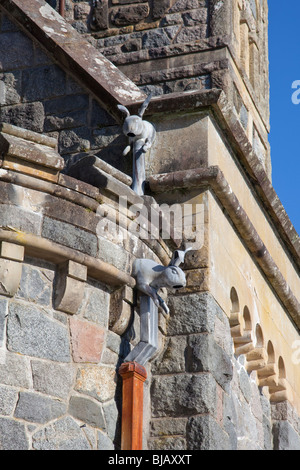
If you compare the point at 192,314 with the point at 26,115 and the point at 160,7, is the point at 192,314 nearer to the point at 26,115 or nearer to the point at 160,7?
the point at 26,115

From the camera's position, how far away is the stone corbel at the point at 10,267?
6.27 meters

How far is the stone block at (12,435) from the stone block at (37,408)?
65 mm

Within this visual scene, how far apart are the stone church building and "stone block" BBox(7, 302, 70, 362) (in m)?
0.01

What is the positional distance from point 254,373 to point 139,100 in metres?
2.58

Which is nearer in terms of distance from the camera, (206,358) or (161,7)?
(206,358)

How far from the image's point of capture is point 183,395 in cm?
720

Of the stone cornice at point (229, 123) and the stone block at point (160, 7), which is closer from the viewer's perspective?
the stone cornice at point (229, 123)

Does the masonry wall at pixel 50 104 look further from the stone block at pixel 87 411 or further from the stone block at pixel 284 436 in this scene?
the stone block at pixel 284 436

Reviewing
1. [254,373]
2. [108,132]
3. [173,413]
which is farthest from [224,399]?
[108,132]

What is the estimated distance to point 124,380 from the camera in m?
6.80

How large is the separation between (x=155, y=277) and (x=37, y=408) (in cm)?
140

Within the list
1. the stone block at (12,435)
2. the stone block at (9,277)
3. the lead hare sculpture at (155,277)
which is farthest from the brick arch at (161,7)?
the stone block at (12,435)

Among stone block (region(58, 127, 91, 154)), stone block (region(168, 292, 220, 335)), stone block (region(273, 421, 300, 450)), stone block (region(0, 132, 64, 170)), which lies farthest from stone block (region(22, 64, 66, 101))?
stone block (region(273, 421, 300, 450))

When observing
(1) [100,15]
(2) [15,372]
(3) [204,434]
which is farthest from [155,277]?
(1) [100,15]
